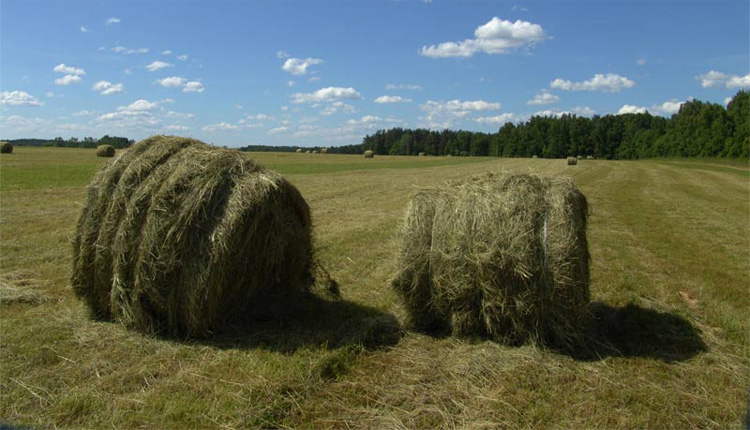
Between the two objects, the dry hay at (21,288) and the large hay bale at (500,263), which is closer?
the large hay bale at (500,263)

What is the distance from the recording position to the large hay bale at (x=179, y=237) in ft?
15.3

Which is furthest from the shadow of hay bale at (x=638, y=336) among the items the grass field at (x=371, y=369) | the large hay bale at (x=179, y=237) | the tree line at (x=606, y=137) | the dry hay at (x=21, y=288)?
the tree line at (x=606, y=137)

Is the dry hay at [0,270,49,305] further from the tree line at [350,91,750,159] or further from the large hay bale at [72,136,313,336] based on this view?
the tree line at [350,91,750,159]

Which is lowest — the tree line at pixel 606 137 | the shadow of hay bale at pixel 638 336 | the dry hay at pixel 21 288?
the shadow of hay bale at pixel 638 336

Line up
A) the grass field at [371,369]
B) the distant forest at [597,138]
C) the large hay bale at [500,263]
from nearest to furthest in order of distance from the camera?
the grass field at [371,369]
the large hay bale at [500,263]
the distant forest at [597,138]

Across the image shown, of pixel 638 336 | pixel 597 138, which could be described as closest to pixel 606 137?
pixel 597 138

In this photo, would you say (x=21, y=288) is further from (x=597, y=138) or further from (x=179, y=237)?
(x=597, y=138)

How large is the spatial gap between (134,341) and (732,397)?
196 inches

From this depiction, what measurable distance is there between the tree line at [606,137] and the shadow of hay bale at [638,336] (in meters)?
59.5

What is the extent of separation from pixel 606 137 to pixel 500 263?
339 ft

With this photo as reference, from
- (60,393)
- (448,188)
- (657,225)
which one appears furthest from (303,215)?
(657,225)

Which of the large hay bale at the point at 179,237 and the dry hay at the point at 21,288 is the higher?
the large hay bale at the point at 179,237

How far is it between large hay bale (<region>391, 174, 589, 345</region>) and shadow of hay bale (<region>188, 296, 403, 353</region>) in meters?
0.45

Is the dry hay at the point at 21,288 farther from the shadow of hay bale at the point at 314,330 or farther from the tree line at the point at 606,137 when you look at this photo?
the tree line at the point at 606,137
